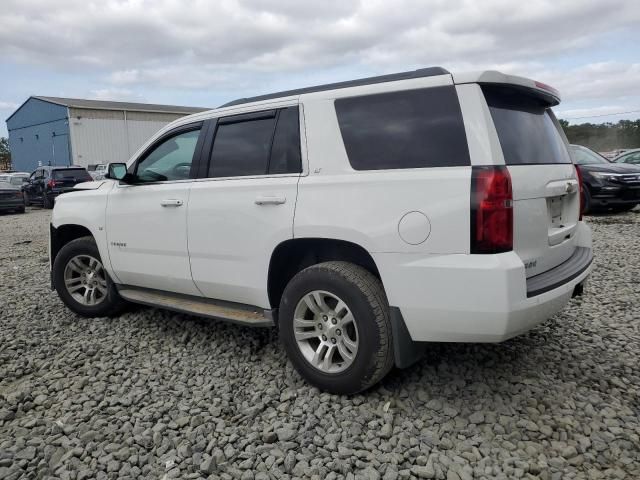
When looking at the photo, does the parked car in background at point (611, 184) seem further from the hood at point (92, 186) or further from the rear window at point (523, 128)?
the hood at point (92, 186)

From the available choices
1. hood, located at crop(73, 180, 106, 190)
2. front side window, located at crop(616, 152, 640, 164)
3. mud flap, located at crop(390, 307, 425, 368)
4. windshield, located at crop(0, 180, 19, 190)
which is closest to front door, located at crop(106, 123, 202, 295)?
hood, located at crop(73, 180, 106, 190)

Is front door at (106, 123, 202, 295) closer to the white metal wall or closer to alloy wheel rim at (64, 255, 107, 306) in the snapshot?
alloy wheel rim at (64, 255, 107, 306)

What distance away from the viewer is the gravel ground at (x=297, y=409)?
2551 mm

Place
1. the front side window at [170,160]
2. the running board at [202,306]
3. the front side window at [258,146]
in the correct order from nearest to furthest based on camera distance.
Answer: the front side window at [258,146]
the running board at [202,306]
the front side window at [170,160]

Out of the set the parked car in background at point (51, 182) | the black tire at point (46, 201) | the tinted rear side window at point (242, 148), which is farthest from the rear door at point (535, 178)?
the black tire at point (46, 201)

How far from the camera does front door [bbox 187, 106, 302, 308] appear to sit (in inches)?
129

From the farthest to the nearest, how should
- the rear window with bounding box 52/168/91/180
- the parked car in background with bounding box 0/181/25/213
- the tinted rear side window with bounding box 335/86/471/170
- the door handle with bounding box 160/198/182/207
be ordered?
1. the rear window with bounding box 52/168/91/180
2. the parked car in background with bounding box 0/181/25/213
3. the door handle with bounding box 160/198/182/207
4. the tinted rear side window with bounding box 335/86/471/170

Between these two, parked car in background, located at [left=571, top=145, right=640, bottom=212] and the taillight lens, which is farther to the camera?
parked car in background, located at [left=571, top=145, right=640, bottom=212]

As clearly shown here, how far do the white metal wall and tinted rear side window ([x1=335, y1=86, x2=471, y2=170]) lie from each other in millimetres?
33936

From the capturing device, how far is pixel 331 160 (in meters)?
3.11

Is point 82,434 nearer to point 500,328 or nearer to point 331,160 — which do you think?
point 331,160

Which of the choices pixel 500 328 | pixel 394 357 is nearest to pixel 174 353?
pixel 394 357

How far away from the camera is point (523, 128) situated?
3.02 metres

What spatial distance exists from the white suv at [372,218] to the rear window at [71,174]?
17.2 m
